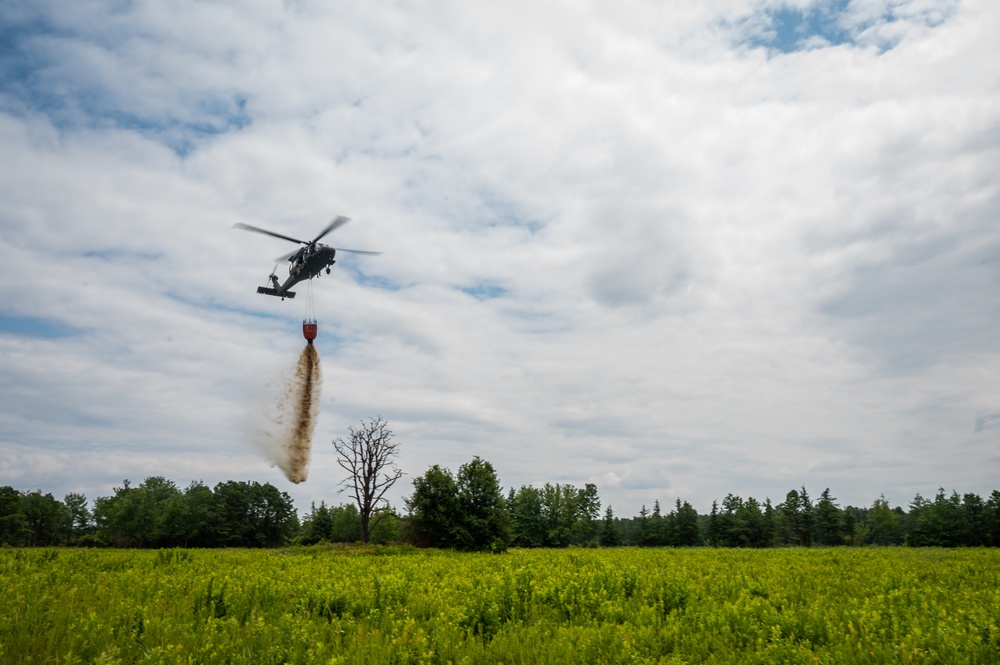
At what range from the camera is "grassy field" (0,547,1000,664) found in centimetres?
812

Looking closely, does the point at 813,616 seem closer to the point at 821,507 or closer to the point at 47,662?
the point at 47,662

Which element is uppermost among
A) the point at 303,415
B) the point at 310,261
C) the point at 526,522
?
the point at 310,261

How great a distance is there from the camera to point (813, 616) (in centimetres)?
1028

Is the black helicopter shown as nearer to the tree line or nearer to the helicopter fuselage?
the helicopter fuselage

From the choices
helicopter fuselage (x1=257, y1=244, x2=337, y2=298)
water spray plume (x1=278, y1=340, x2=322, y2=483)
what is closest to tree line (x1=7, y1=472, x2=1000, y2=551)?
water spray plume (x1=278, y1=340, x2=322, y2=483)

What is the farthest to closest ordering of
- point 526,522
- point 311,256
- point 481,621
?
1. point 526,522
2. point 311,256
3. point 481,621

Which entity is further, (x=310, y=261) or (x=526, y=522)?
(x=526, y=522)

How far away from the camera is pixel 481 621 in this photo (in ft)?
35.2

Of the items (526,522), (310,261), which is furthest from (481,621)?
(526,522)

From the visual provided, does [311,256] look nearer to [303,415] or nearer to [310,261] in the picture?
[310,261]

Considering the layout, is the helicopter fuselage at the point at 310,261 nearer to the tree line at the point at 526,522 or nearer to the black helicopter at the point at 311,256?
the black helicopter at the point at 311,256

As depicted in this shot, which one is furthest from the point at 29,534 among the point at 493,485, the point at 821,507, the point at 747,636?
the point at 821,507

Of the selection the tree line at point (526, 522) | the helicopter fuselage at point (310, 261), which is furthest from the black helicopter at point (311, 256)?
the tree line at point (526, 522)

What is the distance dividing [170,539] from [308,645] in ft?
292
